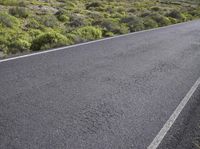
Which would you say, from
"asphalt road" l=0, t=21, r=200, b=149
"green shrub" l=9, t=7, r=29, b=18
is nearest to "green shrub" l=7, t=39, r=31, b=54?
"asphalt road" l=0, t=21, r=200, b=149

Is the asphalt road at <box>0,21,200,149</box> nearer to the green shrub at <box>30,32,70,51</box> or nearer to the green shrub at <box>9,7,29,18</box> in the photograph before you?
the green shrub at <box>30,32,70,51</box>

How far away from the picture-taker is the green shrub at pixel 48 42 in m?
10.4

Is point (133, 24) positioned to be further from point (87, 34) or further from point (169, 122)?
point (169, 122)

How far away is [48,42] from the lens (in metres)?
10.8

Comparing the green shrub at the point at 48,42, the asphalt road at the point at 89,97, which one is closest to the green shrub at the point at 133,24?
the green shrub at the point at 48,42

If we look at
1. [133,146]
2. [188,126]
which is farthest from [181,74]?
[133,146]

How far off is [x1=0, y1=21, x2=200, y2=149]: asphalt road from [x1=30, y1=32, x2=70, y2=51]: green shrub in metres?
1.01

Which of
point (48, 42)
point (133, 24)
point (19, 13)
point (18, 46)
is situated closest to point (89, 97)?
point (18, 46)

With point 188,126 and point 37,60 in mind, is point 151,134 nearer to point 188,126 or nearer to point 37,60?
point 188,126

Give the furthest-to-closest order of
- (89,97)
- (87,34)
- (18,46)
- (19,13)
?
(19,13) < (87,34) < (18,46) < (89,97)

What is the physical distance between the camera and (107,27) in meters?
16.6

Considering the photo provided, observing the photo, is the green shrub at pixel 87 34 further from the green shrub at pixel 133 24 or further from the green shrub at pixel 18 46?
the green shrub at pixel 133 24

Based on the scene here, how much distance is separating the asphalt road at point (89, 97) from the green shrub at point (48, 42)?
101 cm

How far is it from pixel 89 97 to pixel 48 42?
5.52 meters
